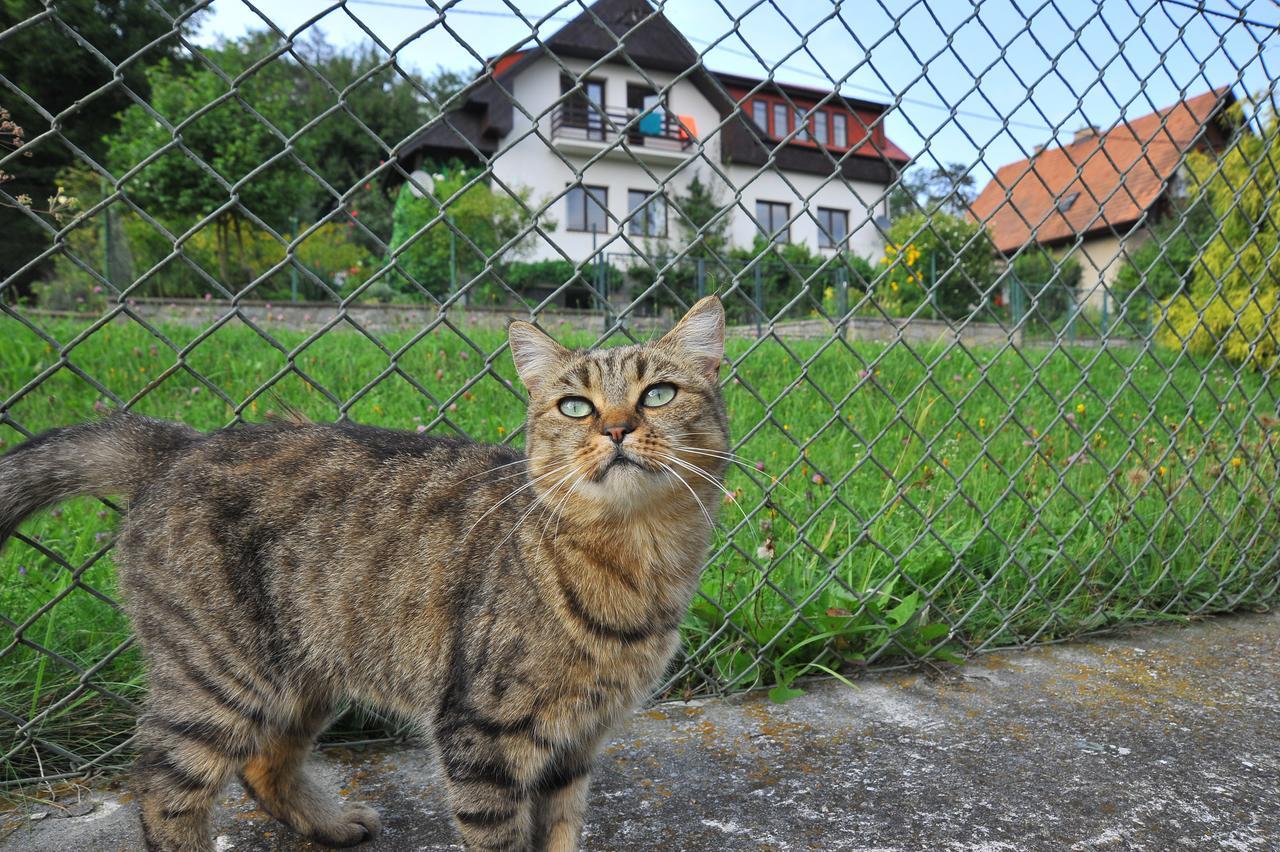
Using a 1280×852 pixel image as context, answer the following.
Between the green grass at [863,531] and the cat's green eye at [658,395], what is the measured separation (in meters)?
0.31

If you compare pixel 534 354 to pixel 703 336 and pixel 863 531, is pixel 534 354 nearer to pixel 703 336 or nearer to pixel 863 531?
pixel 703 336

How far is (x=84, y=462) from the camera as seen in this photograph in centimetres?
176

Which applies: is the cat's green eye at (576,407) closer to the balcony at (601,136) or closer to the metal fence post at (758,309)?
the metal fence post at (758,309)

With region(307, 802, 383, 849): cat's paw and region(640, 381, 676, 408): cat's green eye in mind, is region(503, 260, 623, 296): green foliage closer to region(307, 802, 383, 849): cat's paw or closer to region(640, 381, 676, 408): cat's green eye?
region(640, 381, 676, 408): cat's green eye

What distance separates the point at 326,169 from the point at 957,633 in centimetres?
2968

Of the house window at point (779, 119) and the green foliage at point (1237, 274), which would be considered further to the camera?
the house window at point (779, 119)

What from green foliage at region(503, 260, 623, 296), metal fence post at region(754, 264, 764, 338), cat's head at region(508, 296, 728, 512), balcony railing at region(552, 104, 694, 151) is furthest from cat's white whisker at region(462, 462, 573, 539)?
balcony railing at region(552, 104, 694, 151)

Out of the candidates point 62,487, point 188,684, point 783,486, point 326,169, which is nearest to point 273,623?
point 188,684

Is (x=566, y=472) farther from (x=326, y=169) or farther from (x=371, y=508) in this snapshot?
(x=326, y=169)

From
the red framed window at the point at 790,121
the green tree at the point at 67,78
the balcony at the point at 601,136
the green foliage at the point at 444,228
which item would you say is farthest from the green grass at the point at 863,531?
the red framed window at the point at 790,121

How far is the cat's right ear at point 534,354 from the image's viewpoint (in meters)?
2.00

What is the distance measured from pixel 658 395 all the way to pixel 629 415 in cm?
11

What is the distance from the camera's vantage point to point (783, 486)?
10.7 ft

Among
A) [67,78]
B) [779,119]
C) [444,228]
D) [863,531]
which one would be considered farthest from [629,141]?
[863,531]
